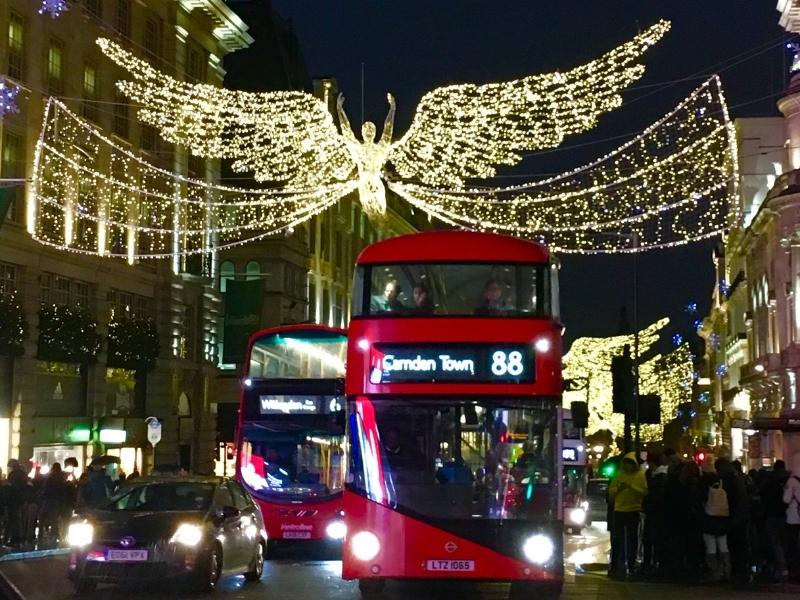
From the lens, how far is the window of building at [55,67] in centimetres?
3875

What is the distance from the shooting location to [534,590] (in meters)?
15.6

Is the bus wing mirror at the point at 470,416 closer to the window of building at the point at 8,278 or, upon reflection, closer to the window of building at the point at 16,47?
the window of building at the point at 8,278

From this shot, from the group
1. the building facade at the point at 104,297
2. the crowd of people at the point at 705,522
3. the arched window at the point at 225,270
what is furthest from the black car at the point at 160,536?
the arched window at the point at 225,270

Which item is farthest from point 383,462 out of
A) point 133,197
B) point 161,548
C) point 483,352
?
point 133,197

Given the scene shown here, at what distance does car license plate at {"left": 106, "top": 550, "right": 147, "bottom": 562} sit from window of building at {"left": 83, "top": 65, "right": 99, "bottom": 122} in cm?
2744

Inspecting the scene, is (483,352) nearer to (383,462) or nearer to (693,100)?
(383,462)

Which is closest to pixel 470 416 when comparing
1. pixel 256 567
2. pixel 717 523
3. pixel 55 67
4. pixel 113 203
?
pixel 256 567

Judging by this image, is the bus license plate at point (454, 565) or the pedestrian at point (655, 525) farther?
the pedestrian at point (655, 525)

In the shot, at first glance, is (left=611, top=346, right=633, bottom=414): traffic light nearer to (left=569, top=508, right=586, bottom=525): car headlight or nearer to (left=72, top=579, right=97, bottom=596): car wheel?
(left=569, top=508, right=586, bottom=525): car headlight

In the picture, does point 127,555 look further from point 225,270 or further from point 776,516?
point 225,270

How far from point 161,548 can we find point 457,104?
12513mm

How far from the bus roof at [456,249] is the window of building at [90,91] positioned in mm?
27293

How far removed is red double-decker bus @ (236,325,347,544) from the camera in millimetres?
24562

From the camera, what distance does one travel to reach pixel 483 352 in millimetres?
14891
